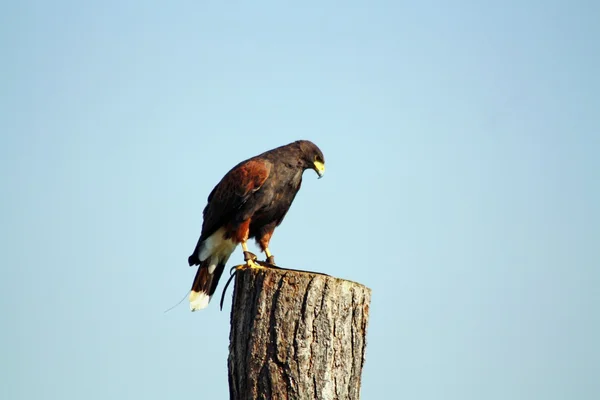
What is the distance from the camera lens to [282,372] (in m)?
4.57

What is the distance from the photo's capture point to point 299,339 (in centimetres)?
456

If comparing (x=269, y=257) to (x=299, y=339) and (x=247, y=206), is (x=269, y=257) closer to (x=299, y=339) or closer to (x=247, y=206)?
(x=247, y=206)

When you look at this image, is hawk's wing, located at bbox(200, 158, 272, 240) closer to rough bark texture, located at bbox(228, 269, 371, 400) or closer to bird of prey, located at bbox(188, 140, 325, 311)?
bird of prey, located at bbox(188, 140, 325, 311)

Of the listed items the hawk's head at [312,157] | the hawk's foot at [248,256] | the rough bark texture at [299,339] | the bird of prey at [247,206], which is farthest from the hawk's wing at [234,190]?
the rough bark texture at [299,339]

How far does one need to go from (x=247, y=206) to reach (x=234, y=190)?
0.68 feet

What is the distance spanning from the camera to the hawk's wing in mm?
7758

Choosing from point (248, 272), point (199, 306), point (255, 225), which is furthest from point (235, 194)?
point (248, 272)

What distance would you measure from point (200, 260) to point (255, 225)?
67cm

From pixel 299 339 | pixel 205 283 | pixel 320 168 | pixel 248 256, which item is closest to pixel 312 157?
pixel 320 168

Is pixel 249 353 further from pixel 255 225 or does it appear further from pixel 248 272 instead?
pixel 255 225

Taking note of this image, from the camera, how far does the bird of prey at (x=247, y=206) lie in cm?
780

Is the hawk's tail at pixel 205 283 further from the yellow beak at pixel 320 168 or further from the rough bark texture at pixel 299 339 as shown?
the rough bark texture at pixel 299 339

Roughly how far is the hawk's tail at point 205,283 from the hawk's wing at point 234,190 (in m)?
0.32

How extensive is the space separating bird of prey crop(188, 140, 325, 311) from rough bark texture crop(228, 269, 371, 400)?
2.87 meters
